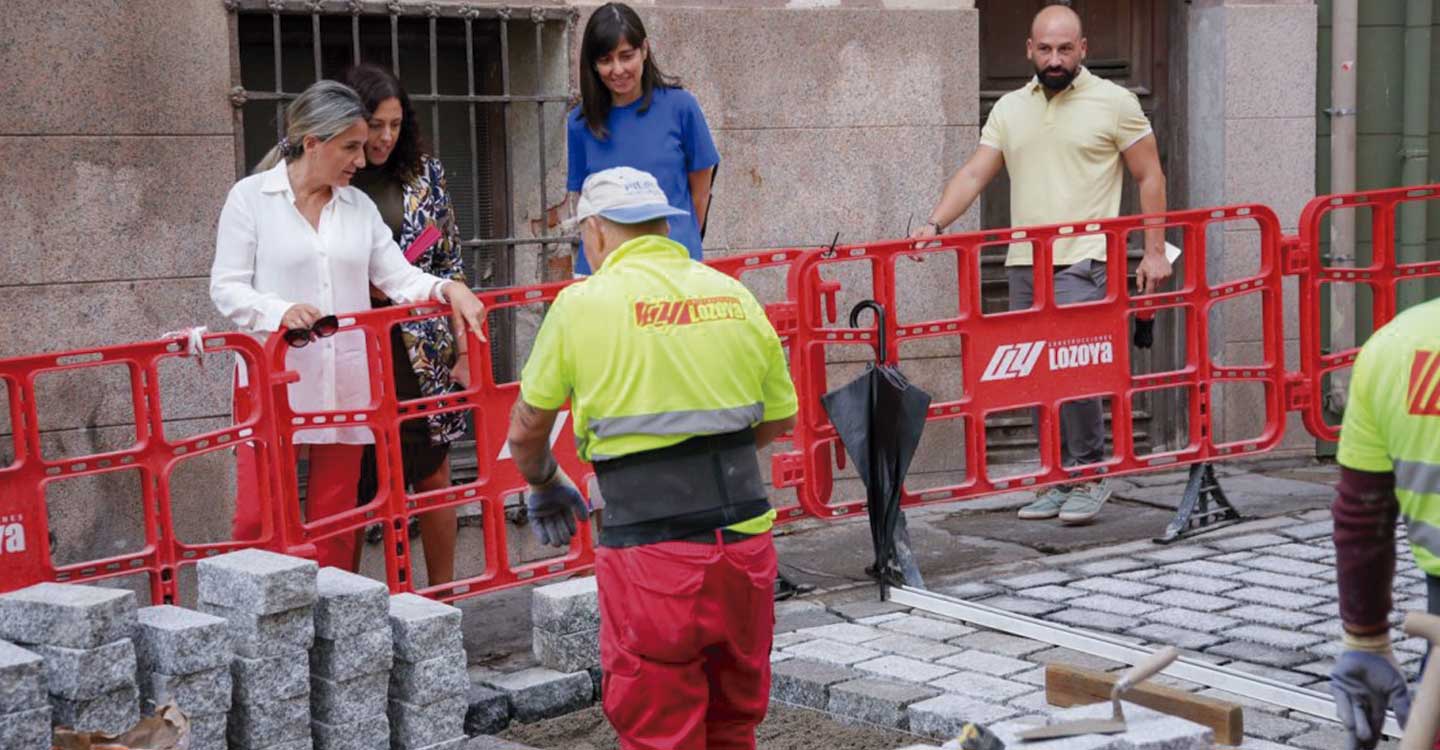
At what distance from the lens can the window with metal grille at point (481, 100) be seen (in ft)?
30.7

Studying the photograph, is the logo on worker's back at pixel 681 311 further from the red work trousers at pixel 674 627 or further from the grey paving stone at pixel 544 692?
the grey paving stone at pixel 544 692

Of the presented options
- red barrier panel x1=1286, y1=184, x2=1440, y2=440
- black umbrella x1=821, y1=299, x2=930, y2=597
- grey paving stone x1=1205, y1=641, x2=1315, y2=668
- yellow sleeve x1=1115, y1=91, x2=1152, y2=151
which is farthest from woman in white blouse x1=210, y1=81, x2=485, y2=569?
red barrier panel x1=1286, y1=184, x2=1440, y2=440

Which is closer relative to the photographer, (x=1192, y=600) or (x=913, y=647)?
(x=913, y=647)

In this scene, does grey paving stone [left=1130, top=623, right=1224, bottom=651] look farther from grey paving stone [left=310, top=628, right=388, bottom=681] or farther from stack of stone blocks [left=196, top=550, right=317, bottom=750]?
stack of stone blocks [left=196, top=550, right=317, bottom=750]

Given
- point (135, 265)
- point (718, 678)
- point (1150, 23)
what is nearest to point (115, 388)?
point (135, 265)

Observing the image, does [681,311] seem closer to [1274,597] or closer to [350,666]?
[350,666]

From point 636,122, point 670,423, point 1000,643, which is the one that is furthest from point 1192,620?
point 670,423

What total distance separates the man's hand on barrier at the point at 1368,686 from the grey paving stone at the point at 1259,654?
2.83 metres

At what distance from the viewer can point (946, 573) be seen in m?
8.74

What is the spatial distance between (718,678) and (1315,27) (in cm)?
723

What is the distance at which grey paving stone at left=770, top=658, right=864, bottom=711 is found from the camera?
6.90 m

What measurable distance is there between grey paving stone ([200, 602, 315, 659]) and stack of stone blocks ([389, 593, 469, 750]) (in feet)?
1.12

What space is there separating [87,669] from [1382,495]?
3.62m

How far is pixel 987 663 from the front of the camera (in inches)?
281
